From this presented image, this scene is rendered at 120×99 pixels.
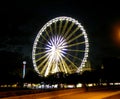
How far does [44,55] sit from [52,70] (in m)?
3.04

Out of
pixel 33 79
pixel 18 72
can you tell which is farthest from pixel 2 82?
pixel 18 72

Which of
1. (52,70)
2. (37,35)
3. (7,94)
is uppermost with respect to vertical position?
(37,35)

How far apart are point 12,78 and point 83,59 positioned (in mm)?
40352

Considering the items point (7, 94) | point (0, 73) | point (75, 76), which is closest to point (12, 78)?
point (0, 73)

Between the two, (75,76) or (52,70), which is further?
(75,76)

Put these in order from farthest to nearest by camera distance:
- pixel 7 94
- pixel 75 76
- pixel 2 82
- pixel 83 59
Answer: pixel 2 82 < pixel 75 76 < pixel 83 59 < pixel 7 94

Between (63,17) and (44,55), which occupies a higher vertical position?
(63,17)

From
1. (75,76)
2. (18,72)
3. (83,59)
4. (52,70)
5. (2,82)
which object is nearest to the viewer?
(83,59)

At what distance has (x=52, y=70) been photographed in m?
50.3

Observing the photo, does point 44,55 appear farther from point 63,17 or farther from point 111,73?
point 111,73

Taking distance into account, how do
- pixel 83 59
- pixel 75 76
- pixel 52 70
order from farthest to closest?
pixel 75 76 < pixel 52 70 < pixel 83 59

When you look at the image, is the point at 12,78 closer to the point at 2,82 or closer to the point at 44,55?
the point at 2,82

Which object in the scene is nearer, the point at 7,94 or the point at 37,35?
the point at 7,94

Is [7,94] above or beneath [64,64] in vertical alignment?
beneath
